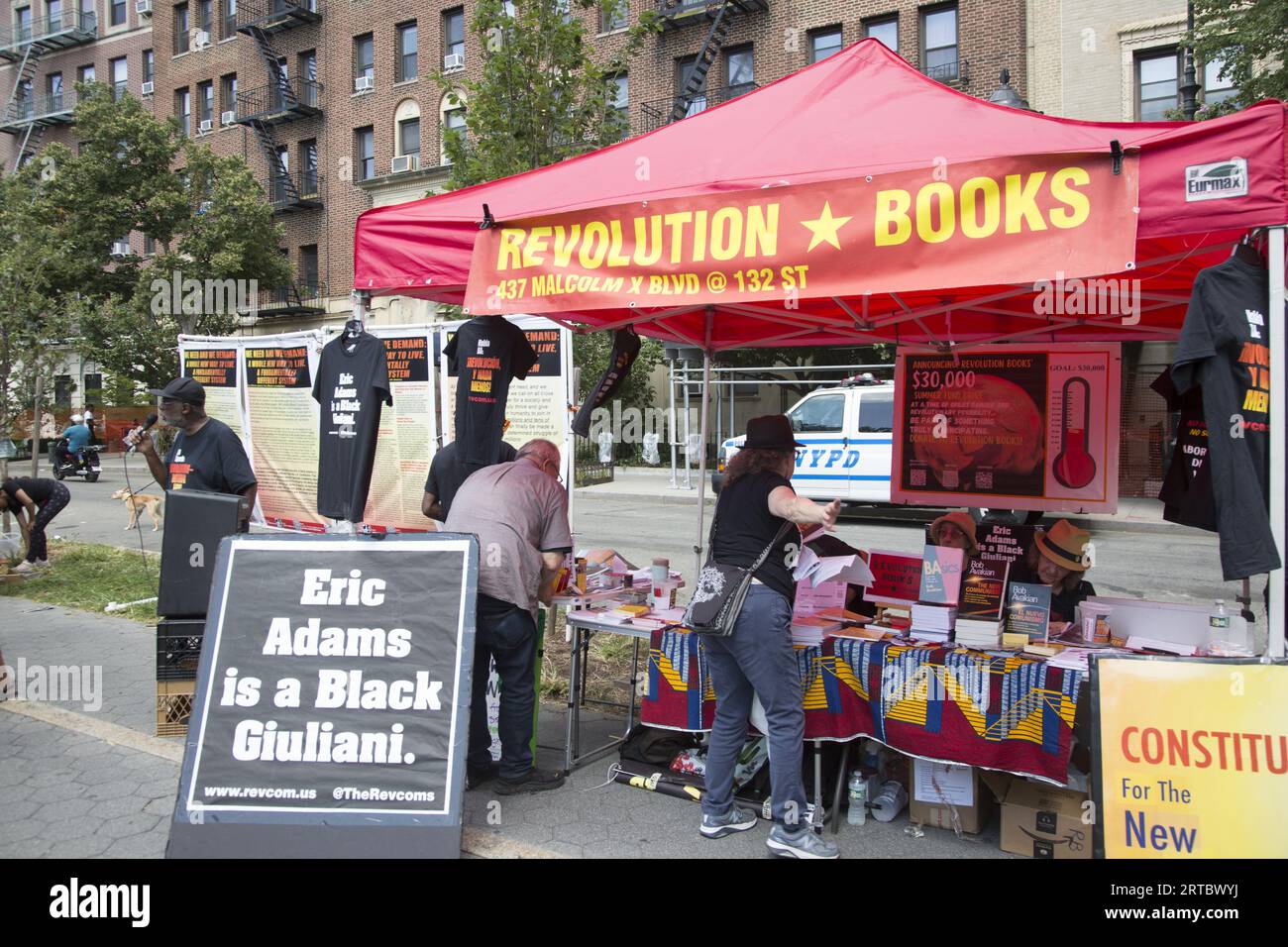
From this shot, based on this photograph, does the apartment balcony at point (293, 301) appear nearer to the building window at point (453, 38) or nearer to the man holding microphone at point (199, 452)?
the building window at point (453, 38)

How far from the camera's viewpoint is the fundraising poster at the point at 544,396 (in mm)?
7148

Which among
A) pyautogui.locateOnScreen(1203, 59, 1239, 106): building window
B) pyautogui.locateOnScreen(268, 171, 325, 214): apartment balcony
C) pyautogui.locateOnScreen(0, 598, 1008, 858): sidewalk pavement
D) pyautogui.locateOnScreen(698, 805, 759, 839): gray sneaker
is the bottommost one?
pyautogui.locateOnScreen(0, 598, 1008, 858): sidewalk pavement

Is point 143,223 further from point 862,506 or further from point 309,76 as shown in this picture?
point 862,506

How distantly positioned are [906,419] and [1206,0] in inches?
456

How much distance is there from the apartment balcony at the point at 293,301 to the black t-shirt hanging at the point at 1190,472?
31.2m

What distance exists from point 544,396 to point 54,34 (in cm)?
4294

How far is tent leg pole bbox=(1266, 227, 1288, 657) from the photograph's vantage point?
2979 millimetres

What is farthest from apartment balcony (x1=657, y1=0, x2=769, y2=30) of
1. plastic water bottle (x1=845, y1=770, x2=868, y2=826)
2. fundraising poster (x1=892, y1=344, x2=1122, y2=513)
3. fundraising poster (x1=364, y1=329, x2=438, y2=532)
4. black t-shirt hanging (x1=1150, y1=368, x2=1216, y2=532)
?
plastic water bottle (x1=845, y1=770, x2=868, y2=826)

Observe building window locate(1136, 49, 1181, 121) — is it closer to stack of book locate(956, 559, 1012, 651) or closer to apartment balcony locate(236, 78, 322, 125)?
stack of book locate(956, 559, 1012, 651)

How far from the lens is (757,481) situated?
3.83m

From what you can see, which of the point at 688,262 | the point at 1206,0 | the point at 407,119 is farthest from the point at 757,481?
the point at 407,119

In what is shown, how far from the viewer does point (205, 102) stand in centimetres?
3459

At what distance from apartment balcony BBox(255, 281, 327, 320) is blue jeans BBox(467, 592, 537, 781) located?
2993 centimetres
